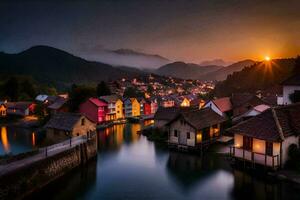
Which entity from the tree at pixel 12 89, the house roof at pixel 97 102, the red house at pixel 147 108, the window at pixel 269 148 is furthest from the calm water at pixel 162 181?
the tree at pixel 12 89

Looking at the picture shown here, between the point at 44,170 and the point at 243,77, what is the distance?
399 ft

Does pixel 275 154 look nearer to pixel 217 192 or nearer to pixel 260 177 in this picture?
pixel 260 177

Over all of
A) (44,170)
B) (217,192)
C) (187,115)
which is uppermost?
(187,115)

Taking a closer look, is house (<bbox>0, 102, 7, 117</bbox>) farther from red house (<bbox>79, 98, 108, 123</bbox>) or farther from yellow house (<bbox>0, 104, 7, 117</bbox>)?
red house (<bbox>79, 98, 108, 123</bbox>)

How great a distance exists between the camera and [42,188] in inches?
1133

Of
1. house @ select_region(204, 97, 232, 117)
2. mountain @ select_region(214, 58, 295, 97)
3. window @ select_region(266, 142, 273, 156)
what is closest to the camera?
window @ select_region(266, 142, 273, 156)

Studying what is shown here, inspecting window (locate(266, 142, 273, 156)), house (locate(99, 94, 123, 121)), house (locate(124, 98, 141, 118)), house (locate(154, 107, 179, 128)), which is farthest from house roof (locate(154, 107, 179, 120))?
house (locate(124, 98, 141, 118))

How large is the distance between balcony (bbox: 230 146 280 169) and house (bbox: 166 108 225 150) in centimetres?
898

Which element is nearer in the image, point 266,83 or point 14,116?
point 14,116

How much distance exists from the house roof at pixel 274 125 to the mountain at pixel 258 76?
81458mm

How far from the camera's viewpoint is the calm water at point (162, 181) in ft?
90.7

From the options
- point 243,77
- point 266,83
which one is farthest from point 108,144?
point 243,77

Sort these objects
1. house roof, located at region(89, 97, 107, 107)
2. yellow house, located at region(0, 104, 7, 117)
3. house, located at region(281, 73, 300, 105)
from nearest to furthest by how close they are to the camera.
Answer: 1. house, located at region(281, 73, 300, 105)
2. house roof, located at region(89, 97, 107, 107)
3. yellow house, located at region(0, 104, 7, 117)

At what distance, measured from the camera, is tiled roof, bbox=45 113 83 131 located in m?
42.8
